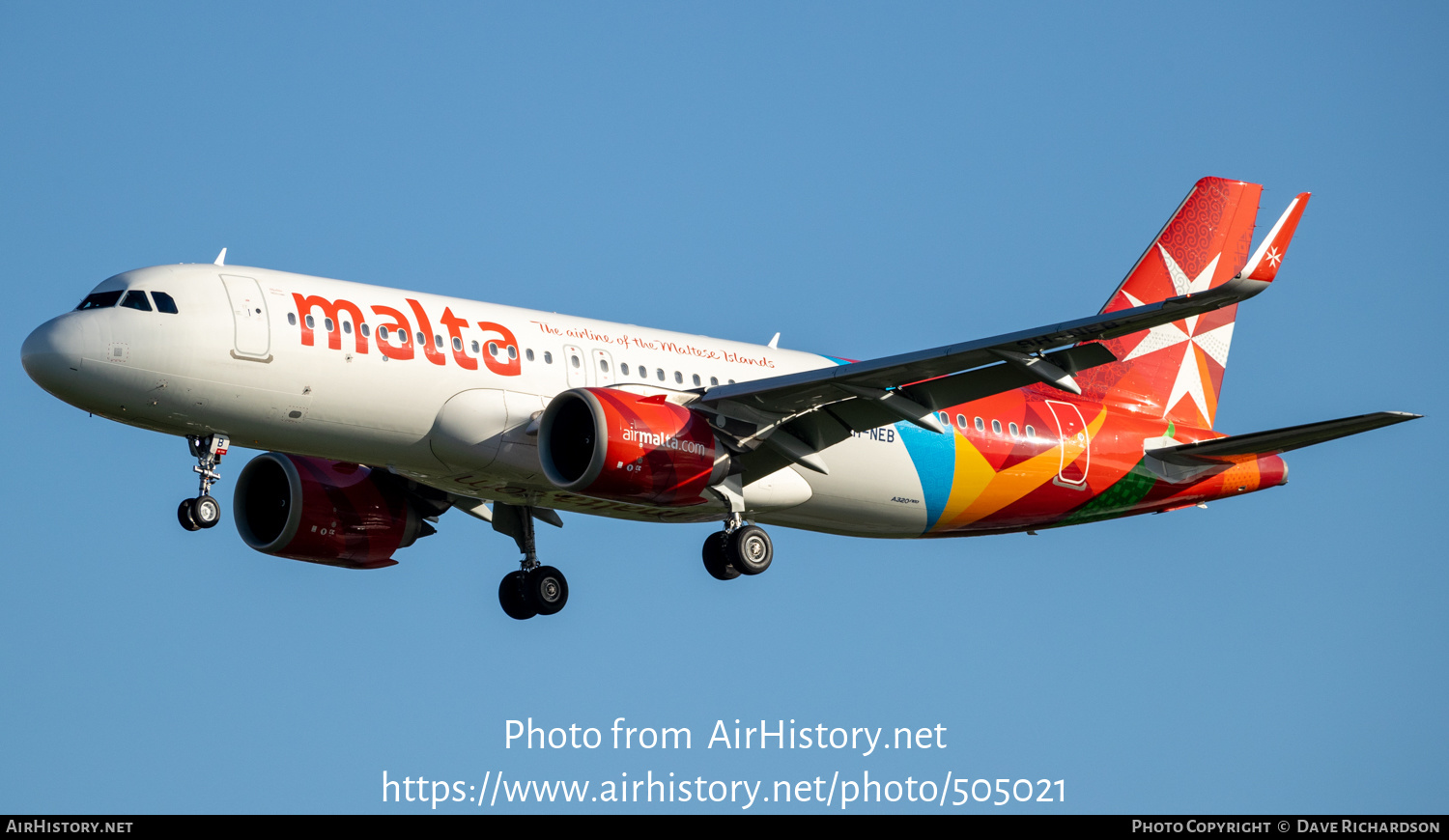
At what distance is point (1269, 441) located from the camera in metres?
34.3

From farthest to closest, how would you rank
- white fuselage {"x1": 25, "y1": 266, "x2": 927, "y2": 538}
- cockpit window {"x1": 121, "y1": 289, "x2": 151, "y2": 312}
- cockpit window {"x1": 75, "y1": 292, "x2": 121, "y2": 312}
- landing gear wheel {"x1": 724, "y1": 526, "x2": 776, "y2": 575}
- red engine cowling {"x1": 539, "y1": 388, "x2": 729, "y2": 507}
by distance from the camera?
landing gear wheel {"x1": 724, "y1": 526, "x2": 776, "y2": 575}
red engine cowling {"x1": 539, "y1": 388, "x2": 729, "y2": 507}
cockpit window {"x1": 75, "y1": 292, "x2": 121, "y2": 312}
cockpit window {"x1": 121, "y1": 289, "x2": 151, "y2": 312}
white fuselage {"x1": 25, "y1": 266, "x2": 927, "y2": 538}

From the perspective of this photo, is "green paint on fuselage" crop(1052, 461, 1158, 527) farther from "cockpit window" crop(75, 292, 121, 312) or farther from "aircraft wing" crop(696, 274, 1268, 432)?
"cockpit window" crop(75, 292, 121, 312)

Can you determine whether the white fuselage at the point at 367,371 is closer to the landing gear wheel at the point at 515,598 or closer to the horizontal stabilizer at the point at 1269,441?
the landing gear wheel at the point at 515,598

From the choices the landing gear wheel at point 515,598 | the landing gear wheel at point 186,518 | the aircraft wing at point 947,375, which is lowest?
the landing gear wheel at point 186,518

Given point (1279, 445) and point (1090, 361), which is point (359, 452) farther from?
point (1279, 445)

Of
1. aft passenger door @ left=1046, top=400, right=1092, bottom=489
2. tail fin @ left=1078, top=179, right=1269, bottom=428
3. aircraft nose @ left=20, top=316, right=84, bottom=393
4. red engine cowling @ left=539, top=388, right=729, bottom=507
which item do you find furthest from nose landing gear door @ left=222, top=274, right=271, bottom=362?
tail fin @ left=1078, top=179, right=1269, bottom=428

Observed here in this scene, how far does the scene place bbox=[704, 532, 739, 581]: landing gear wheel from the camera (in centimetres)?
3219

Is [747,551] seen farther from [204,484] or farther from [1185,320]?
[1185,320]

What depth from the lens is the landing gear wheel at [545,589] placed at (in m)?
35.0

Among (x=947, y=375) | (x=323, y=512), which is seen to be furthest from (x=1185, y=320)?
(x=323, y=512)

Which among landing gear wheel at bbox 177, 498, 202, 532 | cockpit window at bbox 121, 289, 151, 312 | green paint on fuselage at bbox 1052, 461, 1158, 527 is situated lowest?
landing gear wheel at bbox 177, 498, 202, 532

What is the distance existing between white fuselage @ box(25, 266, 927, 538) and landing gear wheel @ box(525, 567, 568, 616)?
7.67 ft

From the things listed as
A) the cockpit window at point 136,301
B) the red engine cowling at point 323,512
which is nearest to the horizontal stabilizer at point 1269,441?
the red engine cowling at point 323,512

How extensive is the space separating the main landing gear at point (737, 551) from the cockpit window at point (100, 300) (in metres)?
11.1
